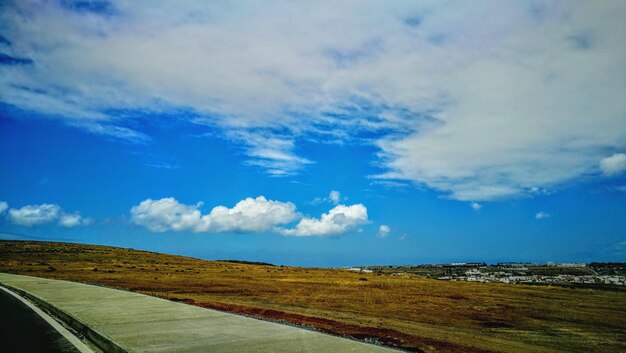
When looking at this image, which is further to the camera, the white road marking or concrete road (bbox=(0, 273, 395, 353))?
the white road marking

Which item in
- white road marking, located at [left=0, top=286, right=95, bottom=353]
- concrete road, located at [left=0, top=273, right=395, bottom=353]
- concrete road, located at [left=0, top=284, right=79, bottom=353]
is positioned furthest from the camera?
white road marking, located at [left=0, top=286, right=95, bottom=353]

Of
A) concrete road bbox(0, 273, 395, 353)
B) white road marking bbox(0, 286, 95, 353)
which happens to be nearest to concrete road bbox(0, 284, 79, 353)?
white road marking bbox(0, 286, 95, 353)

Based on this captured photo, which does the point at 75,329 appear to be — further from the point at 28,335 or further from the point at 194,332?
the point at 194,332

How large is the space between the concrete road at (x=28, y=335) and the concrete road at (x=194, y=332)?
2.79ft

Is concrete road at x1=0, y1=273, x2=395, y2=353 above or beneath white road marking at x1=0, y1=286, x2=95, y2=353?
above

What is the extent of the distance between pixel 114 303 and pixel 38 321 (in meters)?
4.14

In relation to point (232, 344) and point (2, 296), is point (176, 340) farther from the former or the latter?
point (2, 296)

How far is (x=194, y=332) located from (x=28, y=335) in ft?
14.0

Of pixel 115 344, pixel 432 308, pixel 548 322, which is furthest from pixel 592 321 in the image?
pixel 115 344

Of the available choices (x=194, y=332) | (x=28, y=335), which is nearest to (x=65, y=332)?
(x=28, y=335)

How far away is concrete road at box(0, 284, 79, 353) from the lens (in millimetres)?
9172

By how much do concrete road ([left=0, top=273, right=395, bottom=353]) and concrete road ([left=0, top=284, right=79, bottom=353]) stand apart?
849 mm

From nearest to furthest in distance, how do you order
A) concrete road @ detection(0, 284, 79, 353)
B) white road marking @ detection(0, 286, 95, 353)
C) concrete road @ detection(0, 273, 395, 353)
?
concrete road @ detection(0, 273, 395, 353) < concrete road @ detection(0, 284, 79, 353) < white road marking @ detection(0, 286, 95, 353)

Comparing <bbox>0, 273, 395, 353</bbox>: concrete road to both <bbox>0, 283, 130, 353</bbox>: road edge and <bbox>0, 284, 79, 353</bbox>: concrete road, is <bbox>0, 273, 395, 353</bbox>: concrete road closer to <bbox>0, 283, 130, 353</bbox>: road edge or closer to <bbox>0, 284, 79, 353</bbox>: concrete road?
<bbox>0, 283, 130, 353</bbox>: road edge
